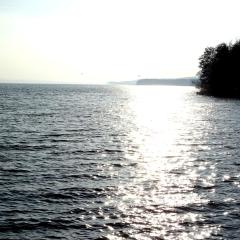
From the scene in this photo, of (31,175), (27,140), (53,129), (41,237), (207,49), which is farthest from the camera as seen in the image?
(207,49)

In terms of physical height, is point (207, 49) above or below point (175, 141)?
above

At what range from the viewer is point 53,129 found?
207ft

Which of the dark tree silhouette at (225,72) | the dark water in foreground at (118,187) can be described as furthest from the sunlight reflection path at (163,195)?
the dark tree silhouette at (225,72)

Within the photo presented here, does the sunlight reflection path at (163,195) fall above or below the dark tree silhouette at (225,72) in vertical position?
below

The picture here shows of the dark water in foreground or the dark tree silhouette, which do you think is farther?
the dark tree silhouette

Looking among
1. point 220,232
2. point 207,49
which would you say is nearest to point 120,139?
point 220,232

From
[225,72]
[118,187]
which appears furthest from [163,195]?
Result: [225,72]

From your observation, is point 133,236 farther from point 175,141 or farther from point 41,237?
point 175,141

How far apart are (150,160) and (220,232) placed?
18743mm

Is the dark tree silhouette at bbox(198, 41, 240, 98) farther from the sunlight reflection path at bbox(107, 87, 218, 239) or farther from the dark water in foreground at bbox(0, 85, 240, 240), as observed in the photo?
the sunlight reflection path at bbox(107, 87, 218, 239)

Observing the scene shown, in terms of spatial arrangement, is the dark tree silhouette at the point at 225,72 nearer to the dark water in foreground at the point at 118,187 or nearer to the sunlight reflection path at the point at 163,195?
the dark water in foreground at the point at 118,187

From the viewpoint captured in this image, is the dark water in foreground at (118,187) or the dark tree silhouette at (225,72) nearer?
the dark water in foreground at (118,187)

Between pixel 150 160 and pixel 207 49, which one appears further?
pixel 207 49

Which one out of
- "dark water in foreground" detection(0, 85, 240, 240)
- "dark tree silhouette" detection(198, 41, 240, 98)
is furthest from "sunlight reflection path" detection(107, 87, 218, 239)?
"dark tree silhouette" detection(198, 41, 240, 98)
